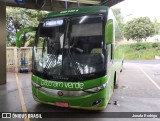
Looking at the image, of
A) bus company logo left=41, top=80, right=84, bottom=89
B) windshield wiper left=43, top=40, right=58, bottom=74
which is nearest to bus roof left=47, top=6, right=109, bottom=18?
windshield wiper left=43, top=40, right=58, bottom=74

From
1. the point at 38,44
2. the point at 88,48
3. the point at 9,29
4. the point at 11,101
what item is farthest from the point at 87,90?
the point at 9,29

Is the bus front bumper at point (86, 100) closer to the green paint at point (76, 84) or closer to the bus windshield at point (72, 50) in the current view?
the green paint at point (76, 84)

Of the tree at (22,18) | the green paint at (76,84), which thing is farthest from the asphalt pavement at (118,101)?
the tree at (22,18)

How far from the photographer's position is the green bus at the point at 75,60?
5.21m

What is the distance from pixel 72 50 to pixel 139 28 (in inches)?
1112

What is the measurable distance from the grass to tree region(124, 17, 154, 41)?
255 cm

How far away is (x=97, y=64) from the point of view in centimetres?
528

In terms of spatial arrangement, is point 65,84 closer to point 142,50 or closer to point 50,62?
point 50,62

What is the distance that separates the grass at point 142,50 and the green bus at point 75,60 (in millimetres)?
24201

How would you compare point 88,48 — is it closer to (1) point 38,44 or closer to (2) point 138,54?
(1) point 38,44

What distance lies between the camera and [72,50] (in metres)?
5.49

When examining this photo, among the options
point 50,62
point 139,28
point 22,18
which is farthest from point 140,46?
point 50,62

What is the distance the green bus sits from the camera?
205 inches

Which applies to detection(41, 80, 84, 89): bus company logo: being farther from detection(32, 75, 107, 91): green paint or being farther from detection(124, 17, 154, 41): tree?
detection(124, 17, 154, 41): tree
